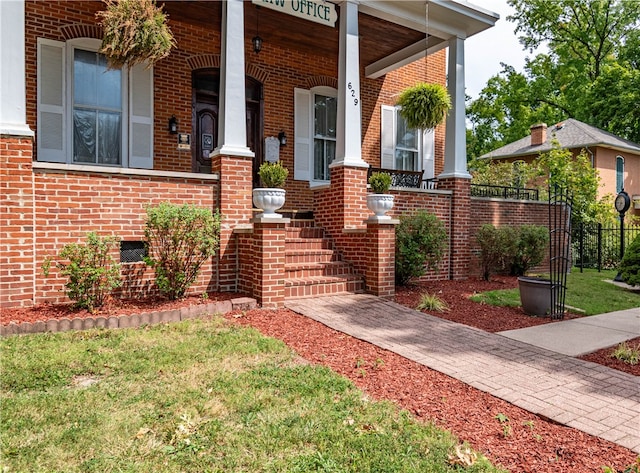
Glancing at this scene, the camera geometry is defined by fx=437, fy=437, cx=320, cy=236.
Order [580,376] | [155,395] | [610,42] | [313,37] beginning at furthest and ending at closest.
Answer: [610,42] → [313,37] → [580,376] → [155,395]

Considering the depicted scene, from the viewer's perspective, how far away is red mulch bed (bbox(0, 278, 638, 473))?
2.37m

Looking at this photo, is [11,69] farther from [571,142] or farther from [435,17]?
[571,142]

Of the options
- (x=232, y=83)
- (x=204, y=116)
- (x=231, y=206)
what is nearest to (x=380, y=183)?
(x=231, y=206)

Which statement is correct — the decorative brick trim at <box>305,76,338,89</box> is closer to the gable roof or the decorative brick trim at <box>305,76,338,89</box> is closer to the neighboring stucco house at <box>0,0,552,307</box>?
the neighboring stucco house at <box>0,0,552,307</box>

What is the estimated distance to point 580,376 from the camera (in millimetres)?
3559

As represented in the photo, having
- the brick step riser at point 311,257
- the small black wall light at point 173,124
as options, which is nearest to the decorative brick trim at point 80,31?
the small black wall light at point 173,124

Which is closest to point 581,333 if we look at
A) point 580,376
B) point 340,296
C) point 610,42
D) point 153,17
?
point 580,376

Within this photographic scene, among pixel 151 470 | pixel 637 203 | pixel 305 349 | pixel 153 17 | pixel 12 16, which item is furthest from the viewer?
pixel 637 203

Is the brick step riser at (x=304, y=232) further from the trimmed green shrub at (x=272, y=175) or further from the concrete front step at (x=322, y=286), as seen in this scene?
the trimmed green shrub at (x=272, y=175)

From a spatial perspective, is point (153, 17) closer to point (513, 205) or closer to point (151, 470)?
point (151, 470)

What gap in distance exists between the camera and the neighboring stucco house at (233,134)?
4906 mm

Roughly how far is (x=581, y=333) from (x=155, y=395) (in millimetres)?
A: 4580

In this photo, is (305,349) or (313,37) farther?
(313,37)

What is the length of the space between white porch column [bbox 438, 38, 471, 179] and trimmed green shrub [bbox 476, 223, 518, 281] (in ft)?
3.78
